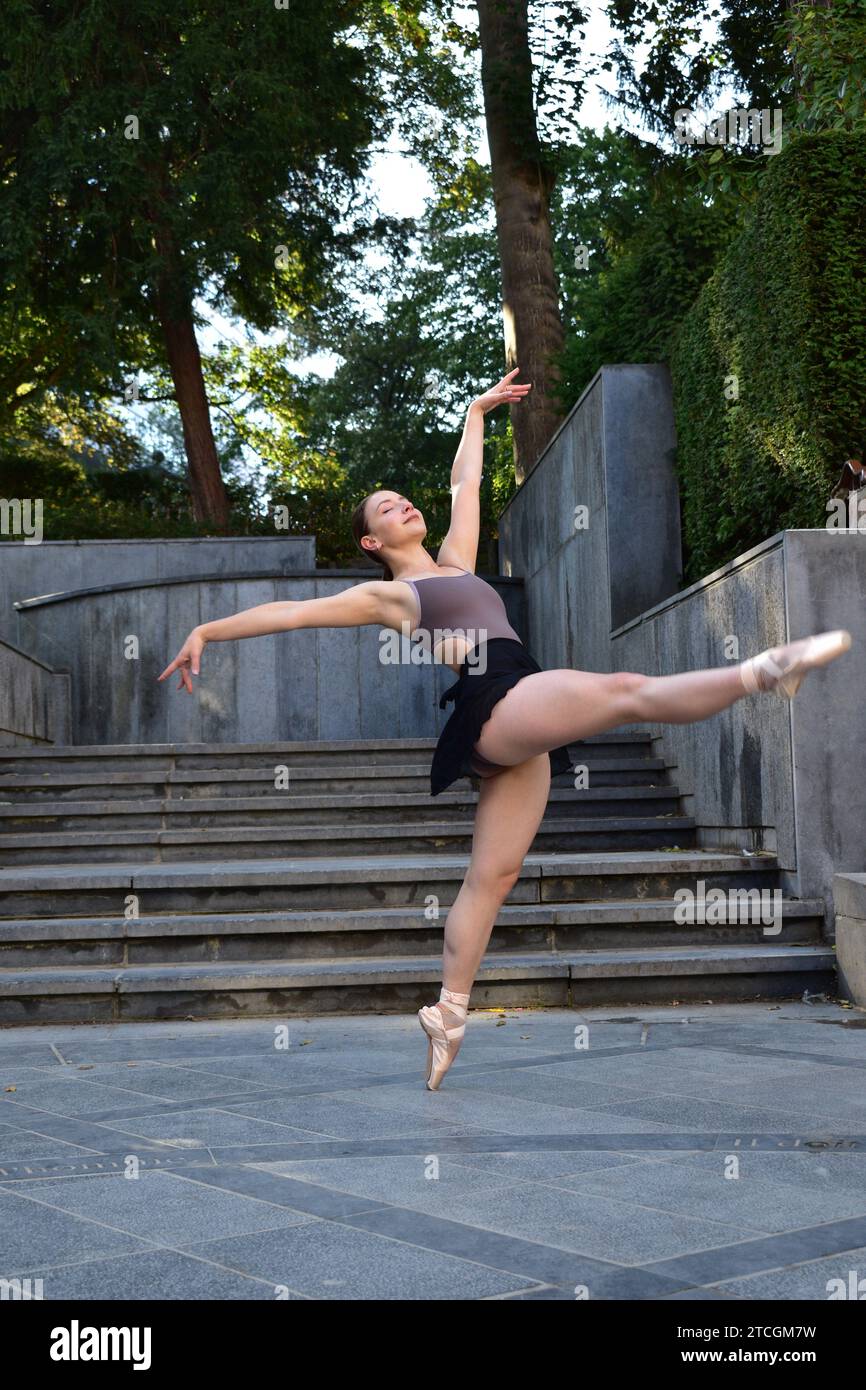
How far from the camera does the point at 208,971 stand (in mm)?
6961

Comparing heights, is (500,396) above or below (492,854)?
above

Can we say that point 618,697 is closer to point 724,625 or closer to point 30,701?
point 724,625

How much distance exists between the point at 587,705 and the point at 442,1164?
138 cm

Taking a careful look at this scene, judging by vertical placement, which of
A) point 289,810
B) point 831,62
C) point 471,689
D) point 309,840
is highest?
point 831,62

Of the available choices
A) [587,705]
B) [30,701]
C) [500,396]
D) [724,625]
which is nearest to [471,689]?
[587,705]

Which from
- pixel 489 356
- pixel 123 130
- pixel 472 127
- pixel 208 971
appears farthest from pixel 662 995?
pixel 489 356

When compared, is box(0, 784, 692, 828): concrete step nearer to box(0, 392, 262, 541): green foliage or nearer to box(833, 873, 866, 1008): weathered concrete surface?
box(833, 873, 866, 1008): weathered concrete surface

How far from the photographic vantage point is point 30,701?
46.8 ft

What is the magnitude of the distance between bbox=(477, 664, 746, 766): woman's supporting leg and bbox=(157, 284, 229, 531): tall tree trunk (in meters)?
18.7

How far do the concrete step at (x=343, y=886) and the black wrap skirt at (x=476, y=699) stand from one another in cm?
333

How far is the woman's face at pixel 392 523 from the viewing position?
4.90 meters

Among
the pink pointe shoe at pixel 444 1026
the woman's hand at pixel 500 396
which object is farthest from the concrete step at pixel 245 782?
the pink pointe shoe at pixel 444 1026

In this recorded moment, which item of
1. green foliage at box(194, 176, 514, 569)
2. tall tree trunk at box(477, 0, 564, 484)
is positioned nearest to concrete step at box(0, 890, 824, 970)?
tall tree trunk at box(477, 0, 564, 484)

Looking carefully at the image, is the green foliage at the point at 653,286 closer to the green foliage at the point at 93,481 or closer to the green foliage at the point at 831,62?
the green foliage at the point at 831,62
